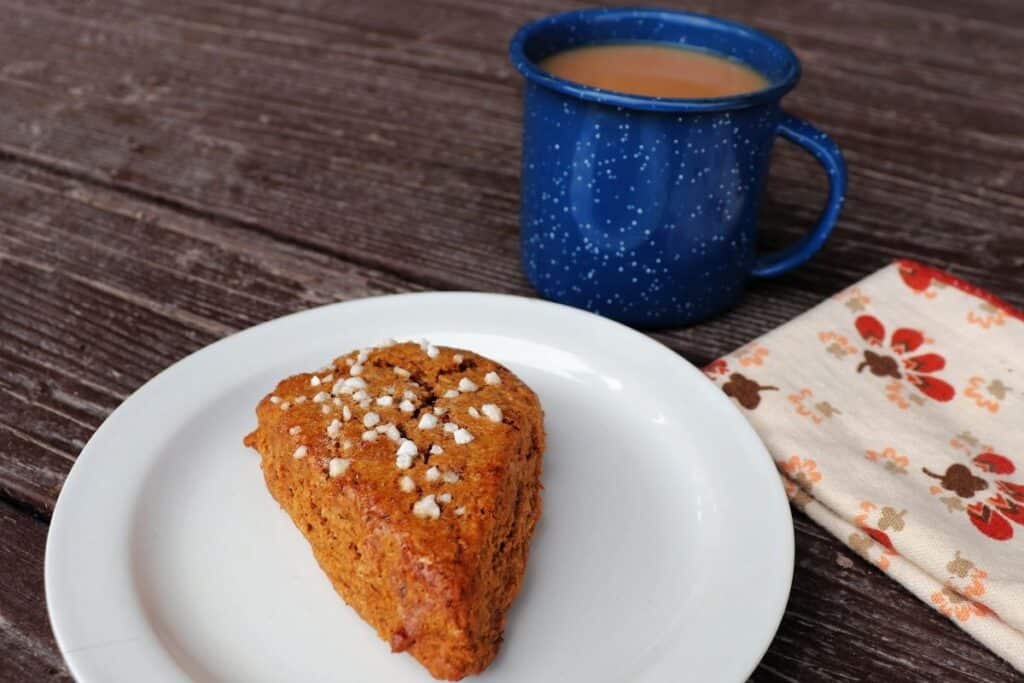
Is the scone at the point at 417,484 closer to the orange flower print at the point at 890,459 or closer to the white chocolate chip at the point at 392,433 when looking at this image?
the white chocolate chip at the point at 392,433

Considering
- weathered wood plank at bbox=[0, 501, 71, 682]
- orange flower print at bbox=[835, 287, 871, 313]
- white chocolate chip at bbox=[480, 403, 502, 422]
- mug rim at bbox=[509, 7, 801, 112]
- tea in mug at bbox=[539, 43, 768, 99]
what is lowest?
weathered wood plank at bbox=[0, 501, 71, 682]

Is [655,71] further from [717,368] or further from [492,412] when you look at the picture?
[492,412]

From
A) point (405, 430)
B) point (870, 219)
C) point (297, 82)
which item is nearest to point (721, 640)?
point (405, 430)

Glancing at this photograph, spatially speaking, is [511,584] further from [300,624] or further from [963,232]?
[963,232]

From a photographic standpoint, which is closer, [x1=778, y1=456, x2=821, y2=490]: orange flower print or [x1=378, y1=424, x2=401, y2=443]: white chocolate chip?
[x1=378, y1=424, x2=401, y2=443]: white chocolate chip

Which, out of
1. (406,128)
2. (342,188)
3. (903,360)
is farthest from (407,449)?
(406,128)

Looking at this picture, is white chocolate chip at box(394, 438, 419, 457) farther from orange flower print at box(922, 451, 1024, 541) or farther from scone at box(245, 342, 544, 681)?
orange flower print at box(922, 451, 1024, 541)

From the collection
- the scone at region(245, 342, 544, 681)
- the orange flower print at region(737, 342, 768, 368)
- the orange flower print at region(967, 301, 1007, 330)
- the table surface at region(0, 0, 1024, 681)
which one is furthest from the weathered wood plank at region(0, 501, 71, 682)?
the orange flower print at region(967, 301, 1007, 330)

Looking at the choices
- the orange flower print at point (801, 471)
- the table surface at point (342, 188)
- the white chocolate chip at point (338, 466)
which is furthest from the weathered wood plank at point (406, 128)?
the white chocolate chip at point (338, 466)
